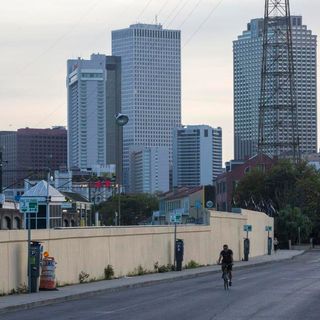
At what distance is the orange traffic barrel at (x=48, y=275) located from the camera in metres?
31.3

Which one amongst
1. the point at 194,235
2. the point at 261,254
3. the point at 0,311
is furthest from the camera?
the point at 261,254

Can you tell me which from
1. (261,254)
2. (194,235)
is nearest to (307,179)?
(261,254)

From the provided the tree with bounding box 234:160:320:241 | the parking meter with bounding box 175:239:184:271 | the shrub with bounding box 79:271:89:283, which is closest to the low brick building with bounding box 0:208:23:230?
the tree with bounding box 234:160:320:241

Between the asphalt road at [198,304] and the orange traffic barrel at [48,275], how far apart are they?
6.02 ft

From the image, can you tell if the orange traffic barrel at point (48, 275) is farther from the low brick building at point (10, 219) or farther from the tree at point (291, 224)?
the tree at point (291, 224)

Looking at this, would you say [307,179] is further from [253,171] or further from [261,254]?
[261,254]

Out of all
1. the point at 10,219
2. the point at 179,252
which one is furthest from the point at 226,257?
the point at 10,219

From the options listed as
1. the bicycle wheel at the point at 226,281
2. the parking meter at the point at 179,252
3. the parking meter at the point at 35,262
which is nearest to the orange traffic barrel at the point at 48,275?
the parking meter at the point at 35,262

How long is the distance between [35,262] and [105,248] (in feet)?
29.1

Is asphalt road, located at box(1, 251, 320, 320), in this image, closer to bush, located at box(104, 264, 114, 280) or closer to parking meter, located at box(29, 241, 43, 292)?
parking meter, located at box(29, 241, 43, 292)

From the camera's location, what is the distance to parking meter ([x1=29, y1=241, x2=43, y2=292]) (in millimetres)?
30188

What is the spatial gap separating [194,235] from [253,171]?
221 feet

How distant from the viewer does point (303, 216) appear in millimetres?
101562

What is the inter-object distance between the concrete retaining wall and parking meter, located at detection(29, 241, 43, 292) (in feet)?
1.44
